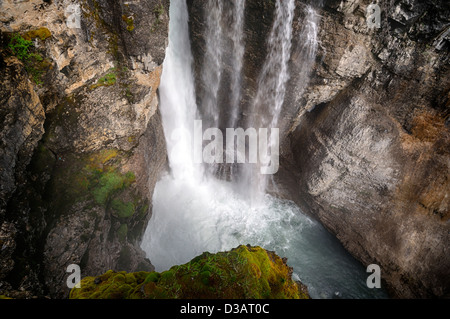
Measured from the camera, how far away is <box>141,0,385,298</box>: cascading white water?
10867 millimetres

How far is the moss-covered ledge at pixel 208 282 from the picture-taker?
13.3 ft

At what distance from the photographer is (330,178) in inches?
449

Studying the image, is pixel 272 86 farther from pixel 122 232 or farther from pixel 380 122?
pixel 122 232

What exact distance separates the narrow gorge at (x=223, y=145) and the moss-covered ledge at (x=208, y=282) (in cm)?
4

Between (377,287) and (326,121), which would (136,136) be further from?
(377,287)

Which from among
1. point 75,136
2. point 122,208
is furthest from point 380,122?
point 75,136

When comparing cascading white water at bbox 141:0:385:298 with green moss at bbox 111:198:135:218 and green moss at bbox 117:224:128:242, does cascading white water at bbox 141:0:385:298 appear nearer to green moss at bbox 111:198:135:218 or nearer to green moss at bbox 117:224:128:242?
green moss at bbox 117:224:128:242

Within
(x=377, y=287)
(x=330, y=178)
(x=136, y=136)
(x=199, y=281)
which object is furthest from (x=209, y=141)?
(x=377, y=287)

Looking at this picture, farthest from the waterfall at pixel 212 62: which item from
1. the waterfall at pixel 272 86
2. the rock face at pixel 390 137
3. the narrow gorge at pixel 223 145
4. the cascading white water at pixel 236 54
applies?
the rock face at pixel 390 137

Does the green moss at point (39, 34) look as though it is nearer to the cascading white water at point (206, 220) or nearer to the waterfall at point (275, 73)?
the cascading white water at point (206, 220)

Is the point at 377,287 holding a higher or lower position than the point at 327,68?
lower

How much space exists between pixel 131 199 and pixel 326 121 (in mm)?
10095
